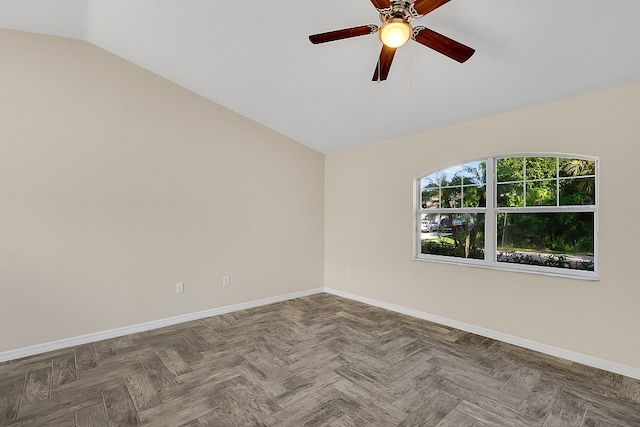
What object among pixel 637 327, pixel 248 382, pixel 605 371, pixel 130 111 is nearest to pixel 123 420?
pixel 248 382

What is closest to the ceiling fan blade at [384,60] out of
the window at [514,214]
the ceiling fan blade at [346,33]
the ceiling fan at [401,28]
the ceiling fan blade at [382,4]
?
the ceiling fan at [401,28]

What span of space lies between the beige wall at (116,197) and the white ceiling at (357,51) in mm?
382

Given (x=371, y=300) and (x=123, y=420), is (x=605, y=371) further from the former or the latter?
(x=123, y=420)

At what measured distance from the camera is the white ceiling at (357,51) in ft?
6.91

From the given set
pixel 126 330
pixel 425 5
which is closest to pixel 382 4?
pixel 425 5

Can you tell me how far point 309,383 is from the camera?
238cm

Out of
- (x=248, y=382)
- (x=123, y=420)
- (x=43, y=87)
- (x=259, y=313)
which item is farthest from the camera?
(x=259, y=313)

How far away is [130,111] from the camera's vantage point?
343 centimetres

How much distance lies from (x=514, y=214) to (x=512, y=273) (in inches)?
25.8

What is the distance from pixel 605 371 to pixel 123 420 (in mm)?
3844

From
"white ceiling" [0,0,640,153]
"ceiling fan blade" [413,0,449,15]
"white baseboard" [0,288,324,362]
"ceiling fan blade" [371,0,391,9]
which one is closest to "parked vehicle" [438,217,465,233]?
"white ceiling" [0,0,640,153]

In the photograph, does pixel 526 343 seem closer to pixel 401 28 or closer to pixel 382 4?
pixel 401 28

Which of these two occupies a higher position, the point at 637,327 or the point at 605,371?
the point at 637,327

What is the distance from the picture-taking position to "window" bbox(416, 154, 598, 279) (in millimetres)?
2830
